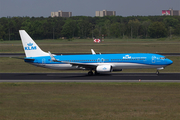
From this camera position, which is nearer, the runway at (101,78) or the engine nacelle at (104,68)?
the runway at (101,78)

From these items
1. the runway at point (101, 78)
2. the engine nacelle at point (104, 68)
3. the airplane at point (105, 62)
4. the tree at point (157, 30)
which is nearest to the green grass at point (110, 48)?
the airplane at point (105, 62)

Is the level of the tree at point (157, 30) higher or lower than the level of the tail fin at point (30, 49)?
higher

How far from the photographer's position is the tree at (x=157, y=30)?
18827 centimetres

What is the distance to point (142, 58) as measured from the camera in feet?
147

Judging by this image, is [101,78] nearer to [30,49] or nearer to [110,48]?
[30,49]

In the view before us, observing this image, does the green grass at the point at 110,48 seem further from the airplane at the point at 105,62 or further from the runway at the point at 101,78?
the runway at the point at 101,78
